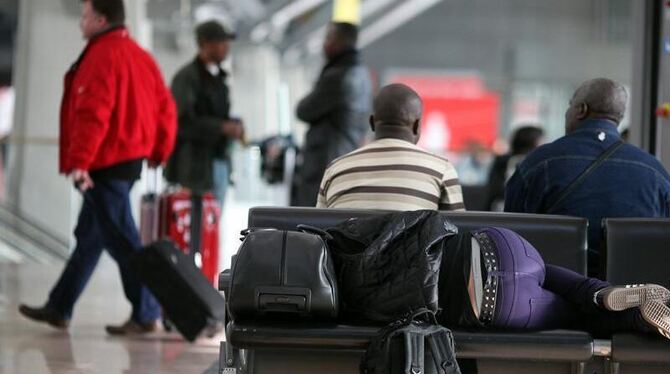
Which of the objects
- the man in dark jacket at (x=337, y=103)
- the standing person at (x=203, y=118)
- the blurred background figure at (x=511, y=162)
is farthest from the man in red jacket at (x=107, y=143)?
the blurred background figure at (x=511, y=162)

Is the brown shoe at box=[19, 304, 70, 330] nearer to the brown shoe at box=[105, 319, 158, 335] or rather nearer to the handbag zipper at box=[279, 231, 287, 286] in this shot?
the brown shoe at box=[105, 319, 158, 335]

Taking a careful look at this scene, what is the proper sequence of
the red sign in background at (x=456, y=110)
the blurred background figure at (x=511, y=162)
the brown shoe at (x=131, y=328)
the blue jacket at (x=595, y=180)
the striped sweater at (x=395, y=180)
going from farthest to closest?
1. the red sign in background at (x=456, y=110)
2. the blurred background figure at (x=511, y=162)
3. the brown shoe at (x=131, y=328)
4. the striped sweater at (x=395, y=180)
5. the blue jacket at (x=595, y=180)

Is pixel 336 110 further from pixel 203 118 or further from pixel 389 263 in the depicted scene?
pixel 389 263

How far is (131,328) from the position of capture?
7387mm

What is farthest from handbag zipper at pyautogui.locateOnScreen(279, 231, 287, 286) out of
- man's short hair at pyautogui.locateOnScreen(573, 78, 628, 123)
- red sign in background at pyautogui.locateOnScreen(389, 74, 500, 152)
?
red sign in background at pyautogui.locateOnScreen(389, 74, 500, 152)

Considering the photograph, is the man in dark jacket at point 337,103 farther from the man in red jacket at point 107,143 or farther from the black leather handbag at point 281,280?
the black leather handbag at point 281,280

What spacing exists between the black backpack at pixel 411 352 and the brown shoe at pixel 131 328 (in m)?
3.67

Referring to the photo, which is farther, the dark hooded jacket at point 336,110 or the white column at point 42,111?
the white column at point 42,111

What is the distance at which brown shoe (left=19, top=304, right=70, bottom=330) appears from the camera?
730 centimetres

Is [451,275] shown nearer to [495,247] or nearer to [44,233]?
[495,247]

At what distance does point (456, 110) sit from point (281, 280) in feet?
92.7

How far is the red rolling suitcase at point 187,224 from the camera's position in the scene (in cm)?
815

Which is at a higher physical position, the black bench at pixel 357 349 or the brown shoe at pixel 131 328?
the black bench at pixel 357 349

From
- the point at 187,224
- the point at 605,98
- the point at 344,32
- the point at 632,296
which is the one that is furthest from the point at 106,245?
the point at 632,296
